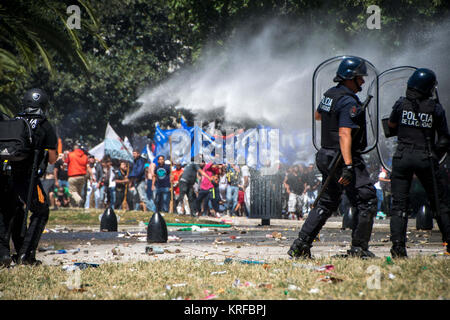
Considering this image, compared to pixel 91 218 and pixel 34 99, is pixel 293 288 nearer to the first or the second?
pixel 34 99

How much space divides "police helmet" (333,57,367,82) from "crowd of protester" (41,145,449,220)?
11683 mm

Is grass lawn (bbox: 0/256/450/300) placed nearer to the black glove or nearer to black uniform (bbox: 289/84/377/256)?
black uniform (bbox: 289/84/377/256)

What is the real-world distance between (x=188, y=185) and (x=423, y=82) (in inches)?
471

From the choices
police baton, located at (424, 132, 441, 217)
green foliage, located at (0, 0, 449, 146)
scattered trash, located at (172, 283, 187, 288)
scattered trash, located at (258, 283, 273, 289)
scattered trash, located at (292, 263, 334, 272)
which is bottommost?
scattered trash, located at (172, 283, 187, 288)

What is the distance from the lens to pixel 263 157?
21.1 meters

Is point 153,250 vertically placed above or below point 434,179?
below

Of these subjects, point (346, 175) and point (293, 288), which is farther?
point (346, 175)

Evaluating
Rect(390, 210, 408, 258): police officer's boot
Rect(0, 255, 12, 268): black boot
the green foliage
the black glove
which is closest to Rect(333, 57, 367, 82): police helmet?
the black glove

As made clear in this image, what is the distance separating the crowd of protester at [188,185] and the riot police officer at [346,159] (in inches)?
457

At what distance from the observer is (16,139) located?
632 centimetres

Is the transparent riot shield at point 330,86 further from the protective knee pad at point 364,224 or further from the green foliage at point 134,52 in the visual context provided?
the green foliage at point 134,52

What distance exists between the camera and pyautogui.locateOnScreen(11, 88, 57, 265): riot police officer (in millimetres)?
6543

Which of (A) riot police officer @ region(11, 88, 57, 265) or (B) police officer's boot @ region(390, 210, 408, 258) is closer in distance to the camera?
(B) police officer's boot @ region(390, 210, 408, 258)

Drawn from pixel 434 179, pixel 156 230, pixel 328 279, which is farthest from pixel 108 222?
pixel 328 279
